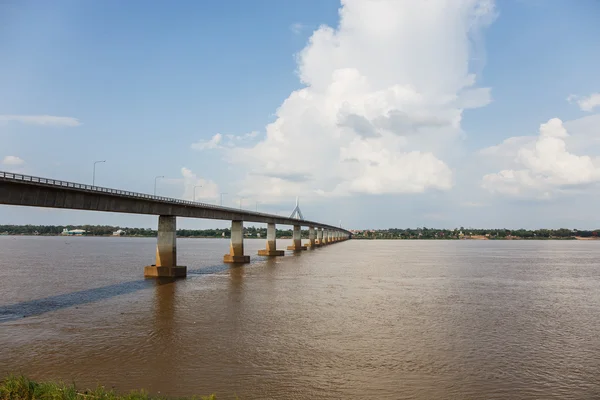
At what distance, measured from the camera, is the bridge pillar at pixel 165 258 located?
59.1 m

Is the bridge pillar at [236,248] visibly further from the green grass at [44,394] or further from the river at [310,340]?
the green grass at [44,394]

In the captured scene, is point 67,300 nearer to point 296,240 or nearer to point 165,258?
point 165,258

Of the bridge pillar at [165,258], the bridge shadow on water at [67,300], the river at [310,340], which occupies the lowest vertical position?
the river at [310,340]

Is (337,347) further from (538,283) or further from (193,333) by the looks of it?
(538,283)

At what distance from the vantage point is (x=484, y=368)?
2019 cm

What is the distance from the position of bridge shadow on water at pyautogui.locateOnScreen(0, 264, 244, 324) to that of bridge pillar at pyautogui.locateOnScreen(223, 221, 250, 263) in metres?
34.3

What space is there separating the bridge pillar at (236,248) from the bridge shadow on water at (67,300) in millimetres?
34268

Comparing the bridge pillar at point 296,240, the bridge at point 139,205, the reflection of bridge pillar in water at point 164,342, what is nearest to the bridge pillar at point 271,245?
the bridge at point 139,205

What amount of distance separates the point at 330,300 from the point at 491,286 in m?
22.2

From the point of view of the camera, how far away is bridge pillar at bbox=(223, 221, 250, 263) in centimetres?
8781

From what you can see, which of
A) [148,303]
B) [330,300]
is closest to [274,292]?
[330,300]

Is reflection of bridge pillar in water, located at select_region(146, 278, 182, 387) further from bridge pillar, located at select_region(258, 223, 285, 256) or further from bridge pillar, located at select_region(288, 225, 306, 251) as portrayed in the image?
bridge pillar, located at select_region(288, 225, 306, 251)

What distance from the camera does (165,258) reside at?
197ft

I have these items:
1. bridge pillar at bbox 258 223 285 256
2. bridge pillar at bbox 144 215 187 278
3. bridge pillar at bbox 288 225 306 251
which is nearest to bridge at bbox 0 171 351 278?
bridge pillar at bbox 144 215 187 278
